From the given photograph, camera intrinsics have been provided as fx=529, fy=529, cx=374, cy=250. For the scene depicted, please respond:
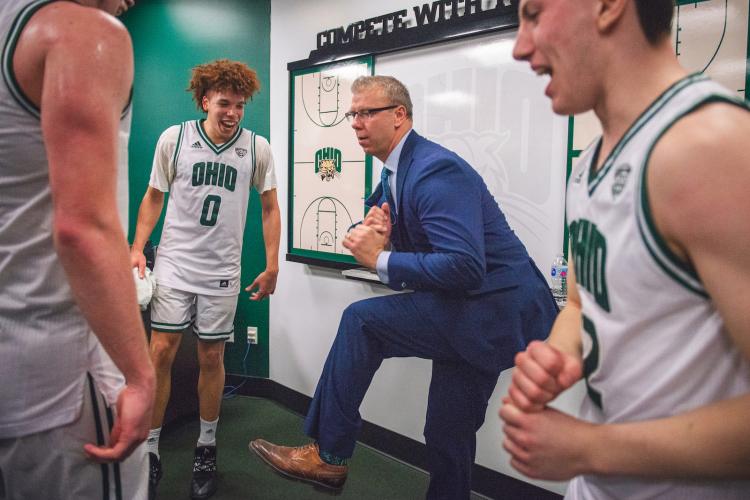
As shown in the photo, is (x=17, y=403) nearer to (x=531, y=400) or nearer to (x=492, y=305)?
(x=531, y=400)

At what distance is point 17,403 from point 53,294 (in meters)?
0.18

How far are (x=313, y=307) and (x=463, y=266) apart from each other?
6.24 feet

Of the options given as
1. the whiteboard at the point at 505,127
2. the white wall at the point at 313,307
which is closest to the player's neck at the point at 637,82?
the whiteboard at the point at 505,127

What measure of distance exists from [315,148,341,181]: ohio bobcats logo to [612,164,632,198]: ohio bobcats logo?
8.39 ft

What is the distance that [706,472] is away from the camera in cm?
62

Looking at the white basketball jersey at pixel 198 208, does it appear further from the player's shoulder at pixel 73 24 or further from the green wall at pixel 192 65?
the player's shoulder at pixel 73 24

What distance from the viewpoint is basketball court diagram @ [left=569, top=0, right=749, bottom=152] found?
5.88 feet

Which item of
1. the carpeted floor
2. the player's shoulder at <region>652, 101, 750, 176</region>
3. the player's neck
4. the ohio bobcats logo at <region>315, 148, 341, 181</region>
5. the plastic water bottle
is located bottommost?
the carpeted floor

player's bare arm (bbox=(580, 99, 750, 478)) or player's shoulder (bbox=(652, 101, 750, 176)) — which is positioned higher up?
player's shoulder (bbox=(652, 101, 750, 176))

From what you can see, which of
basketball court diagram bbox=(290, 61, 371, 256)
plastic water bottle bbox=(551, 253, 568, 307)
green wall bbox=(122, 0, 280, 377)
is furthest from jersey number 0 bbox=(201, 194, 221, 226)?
plastic water bottle bbox=(551, 253, 568, 307)

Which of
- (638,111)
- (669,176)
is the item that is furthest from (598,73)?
(669,176)

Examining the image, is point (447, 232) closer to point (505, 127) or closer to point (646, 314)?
point (505, 127)

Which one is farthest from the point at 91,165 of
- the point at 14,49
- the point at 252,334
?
the point at 252,334

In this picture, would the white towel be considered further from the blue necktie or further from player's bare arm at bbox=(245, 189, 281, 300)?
the blue necktie
